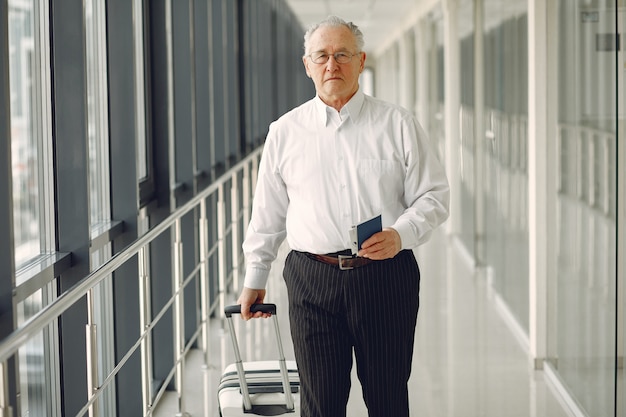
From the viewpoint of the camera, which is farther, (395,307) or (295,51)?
(295,51)

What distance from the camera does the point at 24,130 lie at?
8.43 ft

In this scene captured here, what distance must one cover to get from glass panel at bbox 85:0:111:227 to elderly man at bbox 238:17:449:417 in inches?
48.5

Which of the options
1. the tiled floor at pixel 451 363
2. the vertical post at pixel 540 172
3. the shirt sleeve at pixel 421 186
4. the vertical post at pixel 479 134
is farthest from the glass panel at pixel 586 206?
the vertical post at pixel 479 134

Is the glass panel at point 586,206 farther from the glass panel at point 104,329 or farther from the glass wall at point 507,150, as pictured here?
the glass panel at point 104,329

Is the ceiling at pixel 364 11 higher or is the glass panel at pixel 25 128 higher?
the ceiling at pixel 364 11

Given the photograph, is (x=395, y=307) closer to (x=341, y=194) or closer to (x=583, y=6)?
(x=341, y=194)

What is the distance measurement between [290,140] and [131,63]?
123 cm

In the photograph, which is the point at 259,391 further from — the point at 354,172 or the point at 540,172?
the point at 540,172

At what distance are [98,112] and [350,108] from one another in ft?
4.72

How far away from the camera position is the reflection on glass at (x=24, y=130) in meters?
2.49

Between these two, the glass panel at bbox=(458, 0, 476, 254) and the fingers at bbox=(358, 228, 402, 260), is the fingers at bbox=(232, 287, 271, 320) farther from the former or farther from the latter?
the glass panel at bbox=(458, 0, 476, 254)

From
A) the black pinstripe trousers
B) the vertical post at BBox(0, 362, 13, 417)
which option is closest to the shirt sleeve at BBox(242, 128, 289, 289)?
the black pinstripe trousers

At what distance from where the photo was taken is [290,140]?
2322 millimetres

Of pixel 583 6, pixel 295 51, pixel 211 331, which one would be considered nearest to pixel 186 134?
pixel 211 331
